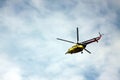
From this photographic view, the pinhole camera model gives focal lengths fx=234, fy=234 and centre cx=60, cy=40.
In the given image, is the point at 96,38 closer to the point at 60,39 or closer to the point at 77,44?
the point at 77,44

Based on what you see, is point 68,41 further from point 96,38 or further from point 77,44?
point 96,38

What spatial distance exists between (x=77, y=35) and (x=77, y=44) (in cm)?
328

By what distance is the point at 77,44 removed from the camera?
7819 cm

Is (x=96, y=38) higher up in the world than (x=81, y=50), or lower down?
higher up

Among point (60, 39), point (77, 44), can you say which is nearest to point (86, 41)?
point (77, 44)

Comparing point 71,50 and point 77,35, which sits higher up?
point 77,35

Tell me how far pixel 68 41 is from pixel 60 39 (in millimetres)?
2827

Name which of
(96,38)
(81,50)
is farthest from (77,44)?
(96,38)

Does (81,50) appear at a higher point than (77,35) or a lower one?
lower

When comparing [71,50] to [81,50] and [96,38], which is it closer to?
[81,50]

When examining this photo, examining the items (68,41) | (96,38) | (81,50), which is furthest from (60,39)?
(96,38)

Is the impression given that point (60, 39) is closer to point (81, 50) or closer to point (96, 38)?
point (81, 50)

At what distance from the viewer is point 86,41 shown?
78312 mm

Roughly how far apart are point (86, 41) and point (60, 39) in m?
8.76
